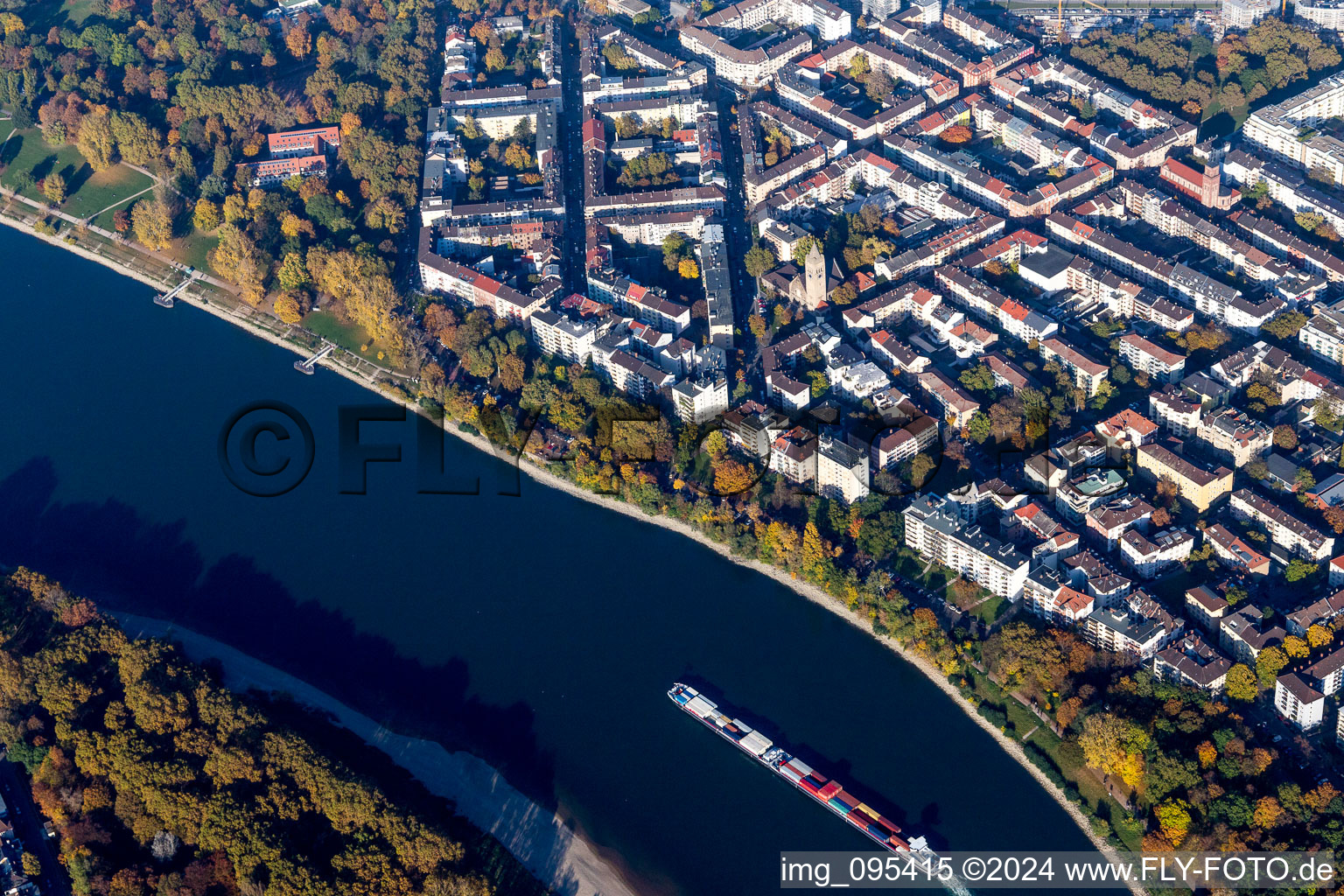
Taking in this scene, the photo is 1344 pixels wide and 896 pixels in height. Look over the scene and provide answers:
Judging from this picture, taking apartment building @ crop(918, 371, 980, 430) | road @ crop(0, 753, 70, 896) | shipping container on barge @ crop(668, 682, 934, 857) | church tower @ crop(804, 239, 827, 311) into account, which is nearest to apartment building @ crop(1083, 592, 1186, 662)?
shipping container on barge @ crop(668, 682, 934, 857)

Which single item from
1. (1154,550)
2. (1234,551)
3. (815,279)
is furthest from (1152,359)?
(815,279)

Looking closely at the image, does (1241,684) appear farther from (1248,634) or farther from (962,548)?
(962,548)

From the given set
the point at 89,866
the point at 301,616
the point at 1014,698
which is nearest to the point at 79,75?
the point at 301,616

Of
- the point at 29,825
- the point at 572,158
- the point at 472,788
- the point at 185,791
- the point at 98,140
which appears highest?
the point at 98,140

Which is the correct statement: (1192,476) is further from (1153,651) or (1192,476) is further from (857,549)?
(857,549)

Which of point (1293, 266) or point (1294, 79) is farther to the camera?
point (1294, 79)

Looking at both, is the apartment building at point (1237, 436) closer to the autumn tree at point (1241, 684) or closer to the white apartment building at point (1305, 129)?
the autumn tree at point (1241, 684)
